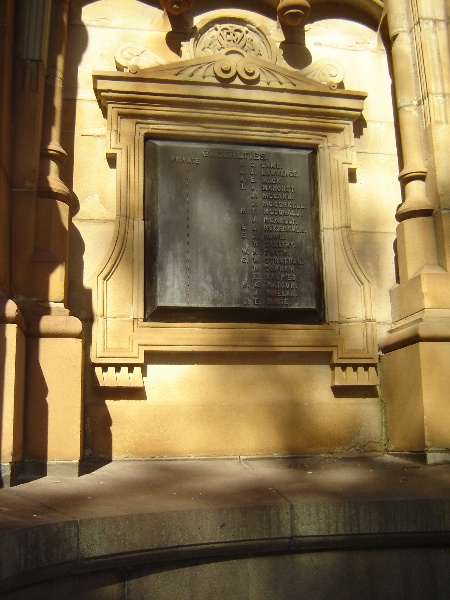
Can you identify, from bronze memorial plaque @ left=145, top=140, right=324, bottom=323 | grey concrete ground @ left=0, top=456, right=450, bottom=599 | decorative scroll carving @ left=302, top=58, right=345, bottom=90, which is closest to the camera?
grey concrete ground @ left=0, top=456, right=450, bottom=599

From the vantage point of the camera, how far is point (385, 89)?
6141 mm

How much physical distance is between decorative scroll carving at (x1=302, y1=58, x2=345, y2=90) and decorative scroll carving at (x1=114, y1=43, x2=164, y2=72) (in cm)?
135

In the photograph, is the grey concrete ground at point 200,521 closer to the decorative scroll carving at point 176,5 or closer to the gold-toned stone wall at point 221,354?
the gold-toned stone wall at point 221,354

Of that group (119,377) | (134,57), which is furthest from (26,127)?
(119,377)

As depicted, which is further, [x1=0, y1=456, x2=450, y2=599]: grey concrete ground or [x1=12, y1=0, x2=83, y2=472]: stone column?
[x1=12, y1=0, x2=83, y2=472]: stone column

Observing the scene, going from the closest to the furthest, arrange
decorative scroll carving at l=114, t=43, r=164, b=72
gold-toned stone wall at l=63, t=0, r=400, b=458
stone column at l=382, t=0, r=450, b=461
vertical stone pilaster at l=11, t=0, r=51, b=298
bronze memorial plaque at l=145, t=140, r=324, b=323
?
vertical stone pilaster at l=11, t=0, r=51, b=298 → stone column at l=382, t=0, r=450, b=461 → gold-toned stone wall at l=63, t=0, r=400, b=458 → bronze memorial plaque at l=145, t=140, r=324, b=323 → decorative scroll carving at l=114, t=43, r=164, b=72

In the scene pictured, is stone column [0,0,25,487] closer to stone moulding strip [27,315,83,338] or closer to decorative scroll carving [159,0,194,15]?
stone moulding strip [27,315,83,338]

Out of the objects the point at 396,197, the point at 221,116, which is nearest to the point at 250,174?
the point at 221,116

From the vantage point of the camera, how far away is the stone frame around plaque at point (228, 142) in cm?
508

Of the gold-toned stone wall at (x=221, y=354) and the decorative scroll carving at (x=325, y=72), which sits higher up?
the decorative scroll carving at (x=325, y=72)

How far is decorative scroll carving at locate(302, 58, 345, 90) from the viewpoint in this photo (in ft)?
19.5

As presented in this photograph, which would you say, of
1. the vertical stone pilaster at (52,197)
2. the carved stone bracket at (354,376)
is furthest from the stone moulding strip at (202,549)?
the vertical stone pilaster at (52,197)

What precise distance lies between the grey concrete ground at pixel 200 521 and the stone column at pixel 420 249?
72 centimetres

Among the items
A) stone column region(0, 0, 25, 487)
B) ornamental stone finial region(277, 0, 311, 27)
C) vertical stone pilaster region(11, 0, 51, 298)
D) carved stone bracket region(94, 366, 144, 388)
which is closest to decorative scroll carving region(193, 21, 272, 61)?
ornamental stone finial region(277, 0, 311, 27)
